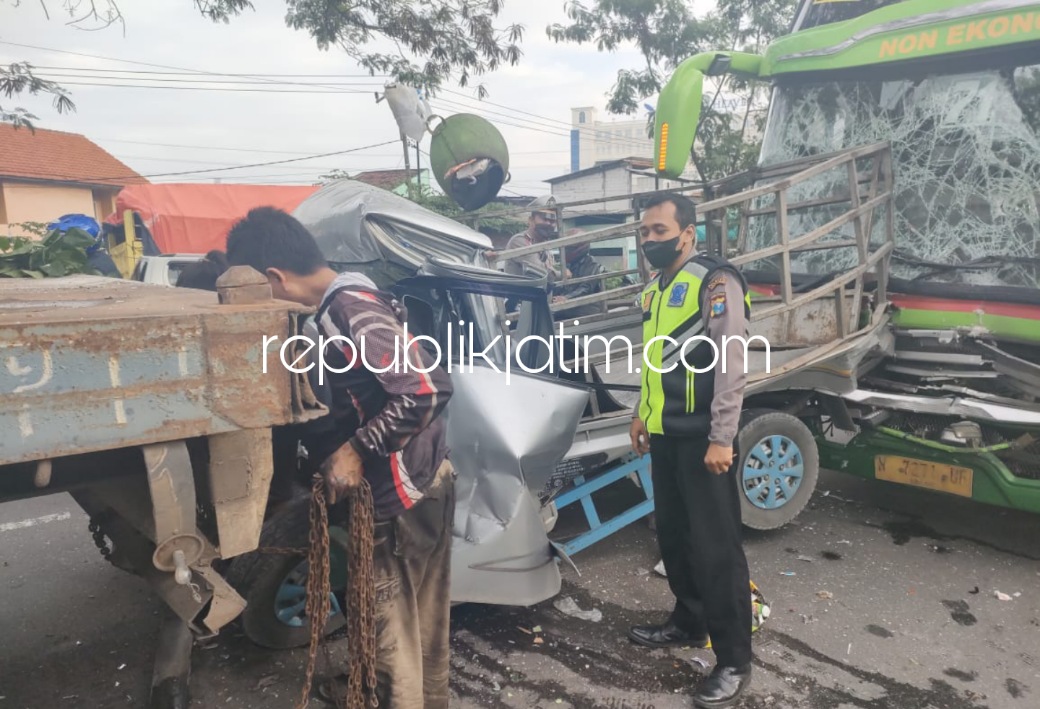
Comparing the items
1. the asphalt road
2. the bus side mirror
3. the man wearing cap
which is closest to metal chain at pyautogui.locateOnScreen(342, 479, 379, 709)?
the asphalt road

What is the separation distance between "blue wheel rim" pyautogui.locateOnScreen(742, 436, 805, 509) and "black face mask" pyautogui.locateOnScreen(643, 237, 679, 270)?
65.0 inches

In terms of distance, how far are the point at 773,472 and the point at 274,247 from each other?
125 inches

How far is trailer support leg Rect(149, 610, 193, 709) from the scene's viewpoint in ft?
9.26

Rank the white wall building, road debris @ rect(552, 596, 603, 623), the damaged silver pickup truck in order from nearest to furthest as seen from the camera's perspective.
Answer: the damaged silver pickup truck, road debris @ rect(552, 596, 603, 623), the white wall building

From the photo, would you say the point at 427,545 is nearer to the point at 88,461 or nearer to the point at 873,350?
the point at 88,461

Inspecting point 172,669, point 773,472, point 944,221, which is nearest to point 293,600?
point 172,669

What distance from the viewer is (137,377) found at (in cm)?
155

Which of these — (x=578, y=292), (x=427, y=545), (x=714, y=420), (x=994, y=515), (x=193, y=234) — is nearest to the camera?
(x=427, y=545)

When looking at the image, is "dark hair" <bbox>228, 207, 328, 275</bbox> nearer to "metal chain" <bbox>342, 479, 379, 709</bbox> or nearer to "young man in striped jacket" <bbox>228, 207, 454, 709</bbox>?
"young man in striped jacket" <bbox>228, 207, 454, 709</bbox>

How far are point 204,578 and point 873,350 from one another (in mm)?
3936

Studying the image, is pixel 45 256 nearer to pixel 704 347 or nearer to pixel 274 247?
pixel 274 247

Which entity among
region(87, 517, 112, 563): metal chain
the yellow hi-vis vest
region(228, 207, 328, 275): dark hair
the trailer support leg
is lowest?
the trailer support leg

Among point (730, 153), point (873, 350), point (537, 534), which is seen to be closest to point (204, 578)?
point (537, 534)

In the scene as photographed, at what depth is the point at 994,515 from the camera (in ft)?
15.7
